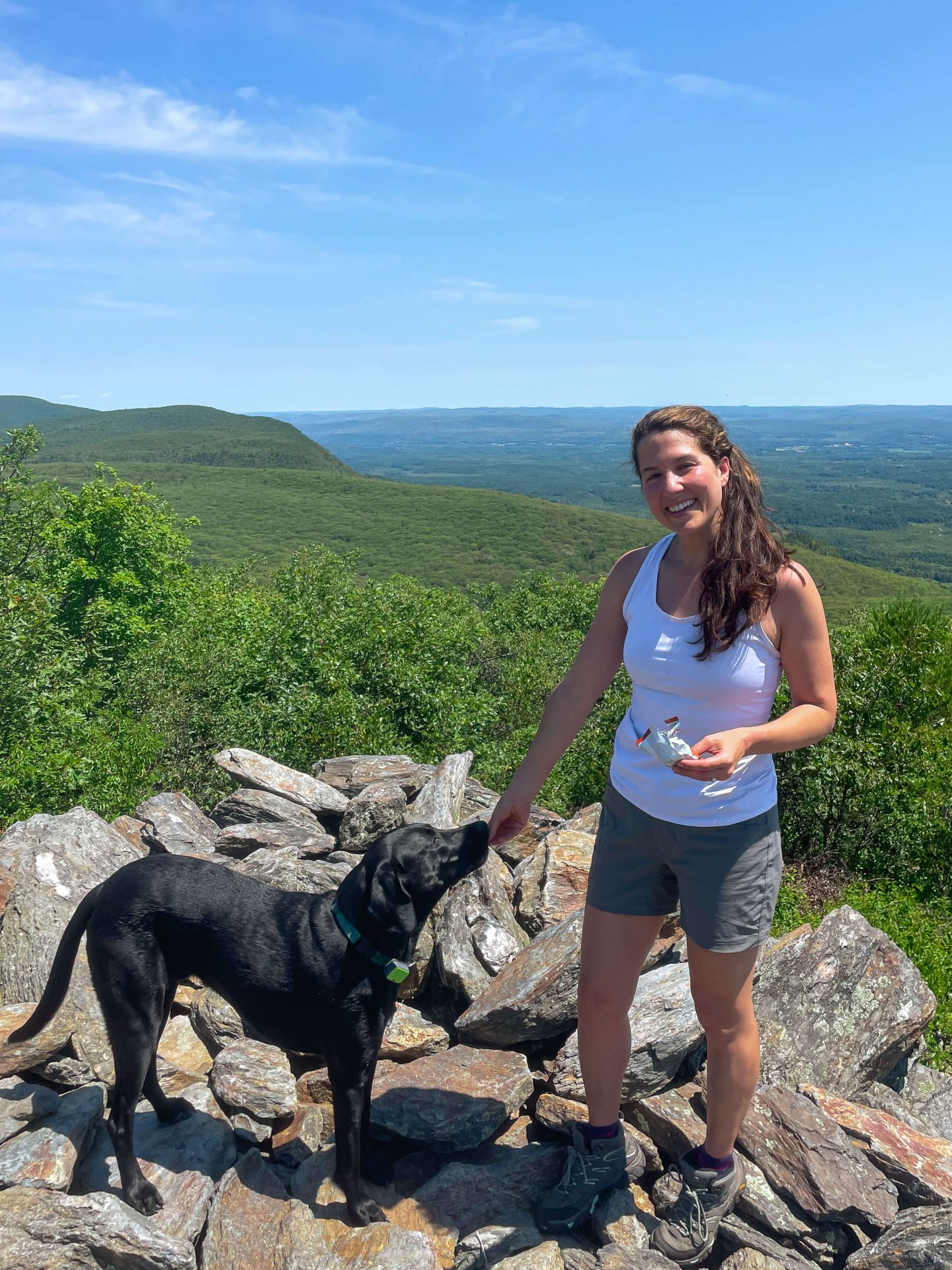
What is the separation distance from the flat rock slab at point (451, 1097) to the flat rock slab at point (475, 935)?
0.51m

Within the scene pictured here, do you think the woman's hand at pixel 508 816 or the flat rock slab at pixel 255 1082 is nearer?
the woman's hand at pixel 508 816

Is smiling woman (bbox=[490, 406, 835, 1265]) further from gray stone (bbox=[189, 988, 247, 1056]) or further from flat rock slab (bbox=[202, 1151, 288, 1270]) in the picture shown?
gray stone (bbox=[189, 988, 247, 1056])

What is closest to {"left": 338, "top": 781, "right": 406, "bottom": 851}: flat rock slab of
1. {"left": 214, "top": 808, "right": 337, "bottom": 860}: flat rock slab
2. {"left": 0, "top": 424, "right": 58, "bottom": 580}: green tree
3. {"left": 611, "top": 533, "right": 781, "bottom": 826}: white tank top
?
{"left": 214, "top": 808, "right": 337, "bottom": 860}: flat rock slab

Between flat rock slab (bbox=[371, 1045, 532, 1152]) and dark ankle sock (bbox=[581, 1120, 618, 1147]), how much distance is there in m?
0.50

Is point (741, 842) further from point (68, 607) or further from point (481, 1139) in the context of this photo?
point (68, 607)

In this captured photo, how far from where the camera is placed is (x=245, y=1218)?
3.28 metres

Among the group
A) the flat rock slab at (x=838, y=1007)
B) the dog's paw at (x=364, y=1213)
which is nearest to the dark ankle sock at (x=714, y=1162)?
the flat rock slab at (x=838, y=1007)

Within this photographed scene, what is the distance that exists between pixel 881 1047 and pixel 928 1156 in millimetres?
805

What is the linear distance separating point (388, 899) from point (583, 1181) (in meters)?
1.27

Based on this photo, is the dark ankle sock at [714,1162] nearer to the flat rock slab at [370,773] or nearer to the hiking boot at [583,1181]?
the hiking boot at [583,1181]

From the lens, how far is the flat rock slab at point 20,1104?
342cm

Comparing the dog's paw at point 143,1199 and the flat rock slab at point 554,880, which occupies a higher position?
the flat rock slab at point 554,880

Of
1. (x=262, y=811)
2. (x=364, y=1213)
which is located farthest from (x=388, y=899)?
(x=262, y=811)

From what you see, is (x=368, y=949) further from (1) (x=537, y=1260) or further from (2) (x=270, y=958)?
(1) (x=537, y=1260)
